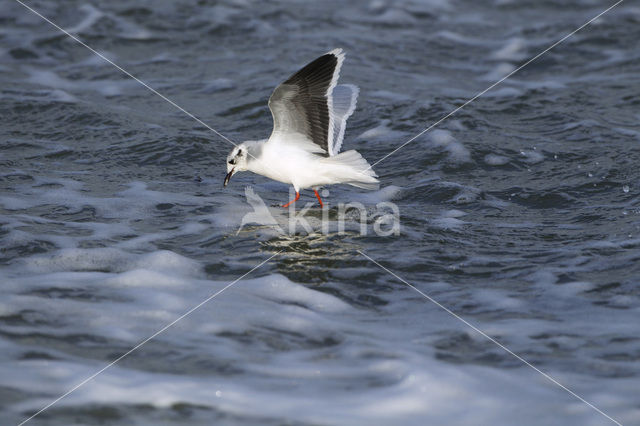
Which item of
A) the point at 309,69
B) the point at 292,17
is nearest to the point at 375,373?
the point at 309,69

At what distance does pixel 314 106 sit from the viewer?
18.0 ft

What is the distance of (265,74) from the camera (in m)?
9.23

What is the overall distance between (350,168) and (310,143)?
356 millimetres

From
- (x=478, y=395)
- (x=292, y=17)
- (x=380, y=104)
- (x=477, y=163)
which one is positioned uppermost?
(x=292, y=17)

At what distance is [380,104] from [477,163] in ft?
5.67

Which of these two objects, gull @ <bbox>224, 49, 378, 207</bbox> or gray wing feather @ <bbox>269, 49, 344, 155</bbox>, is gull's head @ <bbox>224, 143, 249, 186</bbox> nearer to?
gull @ <bbox>224, 49, 378, 207</bbox>

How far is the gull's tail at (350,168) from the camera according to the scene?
5.62 m

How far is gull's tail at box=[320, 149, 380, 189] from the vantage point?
18.5 ft

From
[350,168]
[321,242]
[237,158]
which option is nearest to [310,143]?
[350,168]

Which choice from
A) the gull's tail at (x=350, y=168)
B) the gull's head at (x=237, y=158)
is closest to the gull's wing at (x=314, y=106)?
the gull's tail at (x=350, y=168)

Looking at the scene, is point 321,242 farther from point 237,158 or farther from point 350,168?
point 237,158

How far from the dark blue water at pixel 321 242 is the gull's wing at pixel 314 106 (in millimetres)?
567

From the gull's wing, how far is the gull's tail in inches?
4.2

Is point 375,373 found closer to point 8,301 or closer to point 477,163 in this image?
point 8,301
